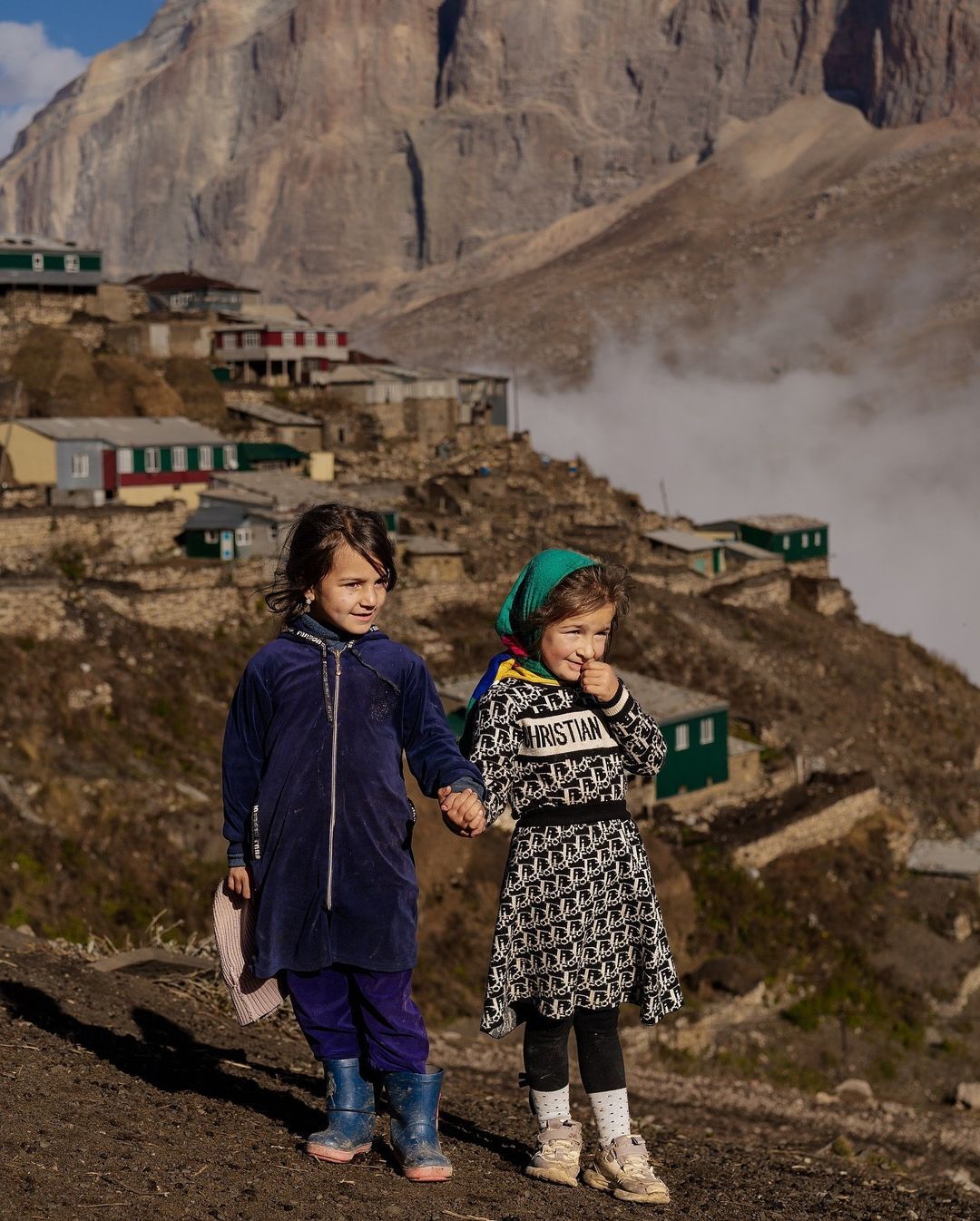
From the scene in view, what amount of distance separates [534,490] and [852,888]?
19.6 meters

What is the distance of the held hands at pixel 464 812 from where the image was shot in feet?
16.1

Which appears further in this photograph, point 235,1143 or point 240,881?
point 235,1143

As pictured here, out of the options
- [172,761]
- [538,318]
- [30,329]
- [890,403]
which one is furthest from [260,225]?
[172,761]

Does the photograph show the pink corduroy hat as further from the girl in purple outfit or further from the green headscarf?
the green headscarf

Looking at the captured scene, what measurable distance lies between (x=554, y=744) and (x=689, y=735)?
2063 cm

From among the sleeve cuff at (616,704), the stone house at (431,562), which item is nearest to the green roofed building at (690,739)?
the stone house at (431,562)

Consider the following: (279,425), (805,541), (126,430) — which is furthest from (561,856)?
(805,541)

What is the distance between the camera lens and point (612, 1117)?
5379mm

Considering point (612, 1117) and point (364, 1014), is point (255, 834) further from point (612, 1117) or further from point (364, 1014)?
point (612, 1117)

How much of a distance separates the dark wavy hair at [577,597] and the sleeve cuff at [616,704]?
29 centimetres

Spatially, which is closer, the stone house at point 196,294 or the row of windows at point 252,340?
the row of windows at point 252,340

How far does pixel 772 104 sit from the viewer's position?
158 metres

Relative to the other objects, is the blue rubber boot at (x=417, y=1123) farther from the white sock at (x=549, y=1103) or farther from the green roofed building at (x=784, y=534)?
the green roofed building at (x=784, y=534)

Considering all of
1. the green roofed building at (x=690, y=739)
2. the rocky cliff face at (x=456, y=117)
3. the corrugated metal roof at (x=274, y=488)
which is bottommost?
the green roofed building at (x=690, y=739)
